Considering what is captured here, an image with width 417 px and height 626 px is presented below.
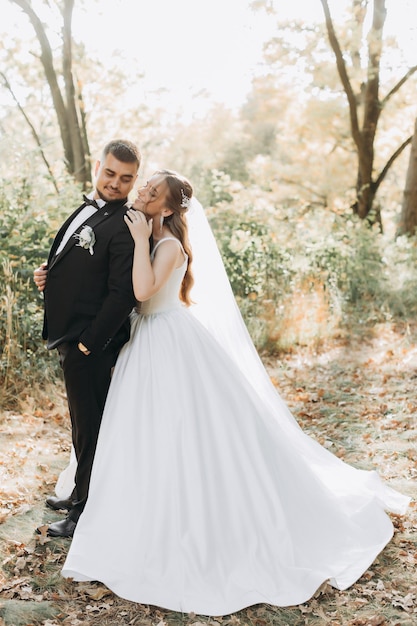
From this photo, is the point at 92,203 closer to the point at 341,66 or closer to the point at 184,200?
the point at 184,200

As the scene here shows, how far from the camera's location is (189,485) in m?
3.41

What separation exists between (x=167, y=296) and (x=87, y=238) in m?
0.57

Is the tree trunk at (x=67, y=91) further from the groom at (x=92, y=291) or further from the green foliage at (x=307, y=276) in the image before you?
the groom at (x=92, y=291)

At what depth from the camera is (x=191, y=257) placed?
3.81 meters

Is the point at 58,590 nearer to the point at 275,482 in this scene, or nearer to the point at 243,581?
the point at 243,581

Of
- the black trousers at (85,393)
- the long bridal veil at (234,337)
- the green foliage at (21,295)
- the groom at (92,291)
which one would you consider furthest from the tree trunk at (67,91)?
the black trousers at (85,393)

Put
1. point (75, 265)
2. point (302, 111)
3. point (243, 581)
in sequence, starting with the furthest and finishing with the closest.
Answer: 1. point (302, 111)
2. point (75, 265)
3. point (243, 581)

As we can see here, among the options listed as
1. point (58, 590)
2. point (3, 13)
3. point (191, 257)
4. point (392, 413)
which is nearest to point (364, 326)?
point (392, 413)

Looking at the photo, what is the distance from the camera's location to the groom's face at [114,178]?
3.59 metres

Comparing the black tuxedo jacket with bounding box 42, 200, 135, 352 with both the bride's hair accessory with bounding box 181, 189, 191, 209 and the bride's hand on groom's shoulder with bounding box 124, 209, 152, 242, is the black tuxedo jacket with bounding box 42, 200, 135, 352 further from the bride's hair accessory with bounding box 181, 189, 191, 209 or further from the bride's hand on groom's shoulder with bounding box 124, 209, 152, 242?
the bride's hair accessory with bounding box 181, 189, 191, 209

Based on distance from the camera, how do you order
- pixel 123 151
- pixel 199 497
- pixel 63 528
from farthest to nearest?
1. pixel 63 528
2. pixel 123 151
3. pixel 199 497

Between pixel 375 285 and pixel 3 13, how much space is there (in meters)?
9.02

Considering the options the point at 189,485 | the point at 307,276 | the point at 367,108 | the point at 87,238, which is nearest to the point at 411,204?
the point at 367,108

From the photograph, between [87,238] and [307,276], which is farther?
[307,276]
